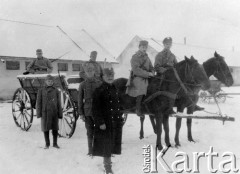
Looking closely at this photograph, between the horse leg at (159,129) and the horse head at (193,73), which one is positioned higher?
the horse head at (193,73)

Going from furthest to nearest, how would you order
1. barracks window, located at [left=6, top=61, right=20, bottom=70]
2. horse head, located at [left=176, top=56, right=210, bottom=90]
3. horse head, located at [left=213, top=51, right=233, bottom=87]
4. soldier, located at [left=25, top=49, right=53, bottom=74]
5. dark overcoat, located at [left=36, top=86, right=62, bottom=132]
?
barracks window, located at [left=6, top=61, right=20, bottom=70], soldier, located at [left=25, top=49, right=53, bottom=74], horse head, located at [left=213, top=51, right=233, bottom=87], dark overcoat, located at [left=36, top=86, right=62, bottom=132], horse head, located at [left=176, top=56, right=210, bottom=90]

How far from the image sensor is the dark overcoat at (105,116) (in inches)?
188

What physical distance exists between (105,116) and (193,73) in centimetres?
269

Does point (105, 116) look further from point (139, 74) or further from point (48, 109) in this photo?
point (48, 109)

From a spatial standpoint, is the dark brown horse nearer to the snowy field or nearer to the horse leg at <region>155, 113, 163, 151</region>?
the snowy field

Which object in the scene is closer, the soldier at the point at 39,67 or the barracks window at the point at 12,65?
the soldier at the point at 39,67

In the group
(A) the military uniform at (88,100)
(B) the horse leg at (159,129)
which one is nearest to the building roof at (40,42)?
(A) the military uniform at (88,100)

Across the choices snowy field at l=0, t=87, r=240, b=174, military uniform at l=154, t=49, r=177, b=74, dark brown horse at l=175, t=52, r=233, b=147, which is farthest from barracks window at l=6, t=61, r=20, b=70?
dark brown horse at l=175, t=52, r=233, b=147

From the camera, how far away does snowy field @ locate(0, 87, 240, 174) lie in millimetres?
5320

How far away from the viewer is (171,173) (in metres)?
4.96

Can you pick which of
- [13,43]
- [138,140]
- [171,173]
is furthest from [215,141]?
[13,43]

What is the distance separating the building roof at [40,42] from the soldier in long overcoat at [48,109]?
14639 millimetres

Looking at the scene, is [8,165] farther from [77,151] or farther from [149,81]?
[149,81]

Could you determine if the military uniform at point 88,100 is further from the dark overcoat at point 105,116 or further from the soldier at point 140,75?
the soldier at point 140,75
